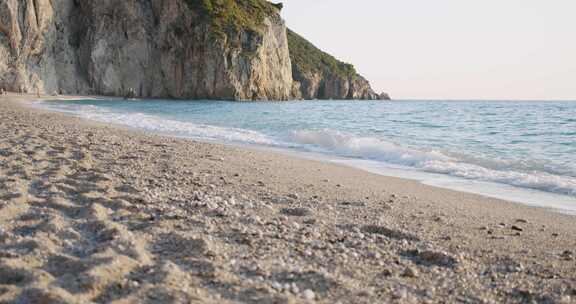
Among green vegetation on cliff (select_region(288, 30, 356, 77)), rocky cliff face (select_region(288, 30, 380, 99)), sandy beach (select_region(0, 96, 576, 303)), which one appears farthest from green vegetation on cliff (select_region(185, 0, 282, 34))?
sandy beach (select_region(0, 96, 576, 303))

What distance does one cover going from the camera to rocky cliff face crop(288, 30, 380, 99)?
292ft

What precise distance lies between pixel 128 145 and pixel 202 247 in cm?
636

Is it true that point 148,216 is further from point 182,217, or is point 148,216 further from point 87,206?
point 87,206

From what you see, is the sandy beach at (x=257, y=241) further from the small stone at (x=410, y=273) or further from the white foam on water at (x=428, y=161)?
the white foam on water at (x=428, y=161)

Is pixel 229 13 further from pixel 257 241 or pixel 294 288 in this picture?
pixel 294 288

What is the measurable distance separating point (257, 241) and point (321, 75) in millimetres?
94482

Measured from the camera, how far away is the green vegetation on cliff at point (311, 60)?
301ft

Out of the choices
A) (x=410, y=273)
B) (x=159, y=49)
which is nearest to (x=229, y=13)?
(x=159, y=49)

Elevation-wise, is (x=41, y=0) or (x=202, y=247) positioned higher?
(x=41, y=0)

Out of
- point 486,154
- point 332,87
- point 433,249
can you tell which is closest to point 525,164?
point 486,154

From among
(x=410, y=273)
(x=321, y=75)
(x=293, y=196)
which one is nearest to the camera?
(x=410, y=273)

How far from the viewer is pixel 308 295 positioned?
2508mm

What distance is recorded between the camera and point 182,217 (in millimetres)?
3889

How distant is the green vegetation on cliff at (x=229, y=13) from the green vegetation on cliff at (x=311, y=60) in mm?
26246
